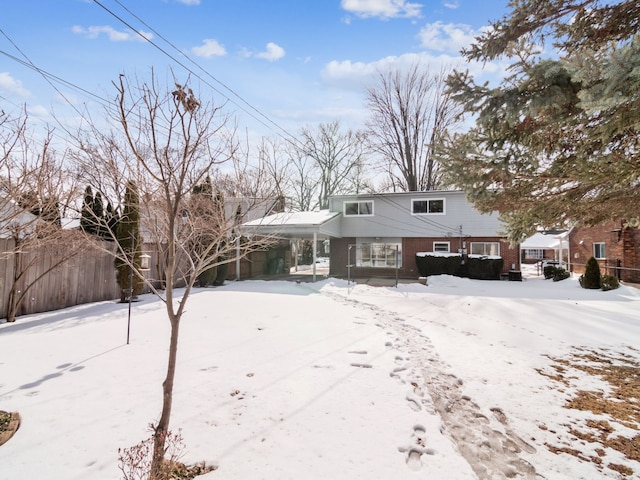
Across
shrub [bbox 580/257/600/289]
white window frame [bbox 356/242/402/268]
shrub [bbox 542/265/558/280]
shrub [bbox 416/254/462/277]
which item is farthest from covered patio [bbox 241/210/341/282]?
shrub [bbox 542/265/558/280]

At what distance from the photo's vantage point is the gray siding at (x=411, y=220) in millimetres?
16297

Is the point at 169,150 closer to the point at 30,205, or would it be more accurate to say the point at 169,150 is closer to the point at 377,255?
the point at 30,205

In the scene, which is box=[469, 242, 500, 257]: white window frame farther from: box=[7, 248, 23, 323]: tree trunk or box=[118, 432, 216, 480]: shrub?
box=[7, 248, 23, 323]: tree trunk

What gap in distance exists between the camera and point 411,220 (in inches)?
682

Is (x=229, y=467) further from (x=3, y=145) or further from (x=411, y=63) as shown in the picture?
(x=411, y=63)

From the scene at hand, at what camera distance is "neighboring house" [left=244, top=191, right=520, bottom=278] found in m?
16.2

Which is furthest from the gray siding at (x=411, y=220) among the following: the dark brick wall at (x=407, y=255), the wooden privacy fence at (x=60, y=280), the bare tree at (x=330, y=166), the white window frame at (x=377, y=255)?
the wooden privacy fence at (x=60, y=280)

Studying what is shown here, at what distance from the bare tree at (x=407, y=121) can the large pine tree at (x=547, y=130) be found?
19.6m

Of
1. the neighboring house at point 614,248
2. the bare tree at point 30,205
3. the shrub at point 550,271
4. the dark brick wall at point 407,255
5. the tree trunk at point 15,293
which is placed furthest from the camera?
the dark brick wall at point 407,255

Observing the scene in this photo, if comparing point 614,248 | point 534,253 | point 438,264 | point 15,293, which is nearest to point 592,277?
point 614,248

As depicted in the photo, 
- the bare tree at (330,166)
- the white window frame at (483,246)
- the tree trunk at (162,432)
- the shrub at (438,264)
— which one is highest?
the bare tree at (330,166)

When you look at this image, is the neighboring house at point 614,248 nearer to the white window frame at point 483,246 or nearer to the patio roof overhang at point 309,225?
the white window frame at point 483,246

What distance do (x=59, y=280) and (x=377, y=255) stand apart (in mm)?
14109

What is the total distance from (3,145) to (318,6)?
6.21m
